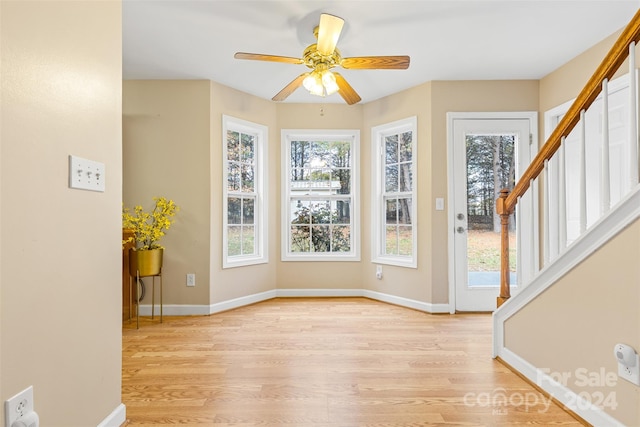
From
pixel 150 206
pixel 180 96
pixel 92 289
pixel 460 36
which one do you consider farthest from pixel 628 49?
pixel 150 206

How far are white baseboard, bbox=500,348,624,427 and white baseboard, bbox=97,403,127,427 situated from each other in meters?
2.19

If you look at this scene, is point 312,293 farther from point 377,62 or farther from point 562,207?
point 562,207

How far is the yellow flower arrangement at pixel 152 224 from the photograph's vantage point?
305cm

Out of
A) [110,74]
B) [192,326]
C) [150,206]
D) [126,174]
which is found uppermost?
[110,74]

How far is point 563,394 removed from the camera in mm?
1733

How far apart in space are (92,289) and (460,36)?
299 cm

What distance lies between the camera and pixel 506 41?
2.76 m

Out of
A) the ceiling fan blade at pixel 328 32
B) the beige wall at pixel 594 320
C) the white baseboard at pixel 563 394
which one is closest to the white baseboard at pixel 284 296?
the white baseboard at pixel 563 394

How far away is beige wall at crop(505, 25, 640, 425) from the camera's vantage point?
1.39m

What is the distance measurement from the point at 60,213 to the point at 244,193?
2697 mm

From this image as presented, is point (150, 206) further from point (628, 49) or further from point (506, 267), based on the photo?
point (628, 49)

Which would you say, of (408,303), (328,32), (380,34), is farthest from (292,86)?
(408,303)

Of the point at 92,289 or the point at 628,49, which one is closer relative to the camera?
the point at 92,289

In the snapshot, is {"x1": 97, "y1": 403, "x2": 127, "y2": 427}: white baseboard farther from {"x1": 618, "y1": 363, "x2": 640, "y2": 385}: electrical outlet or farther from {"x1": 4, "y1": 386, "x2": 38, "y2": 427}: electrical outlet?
{"x1": 618, "y1": 363, "x2": 640, "y2": 385}: electrical outlet
